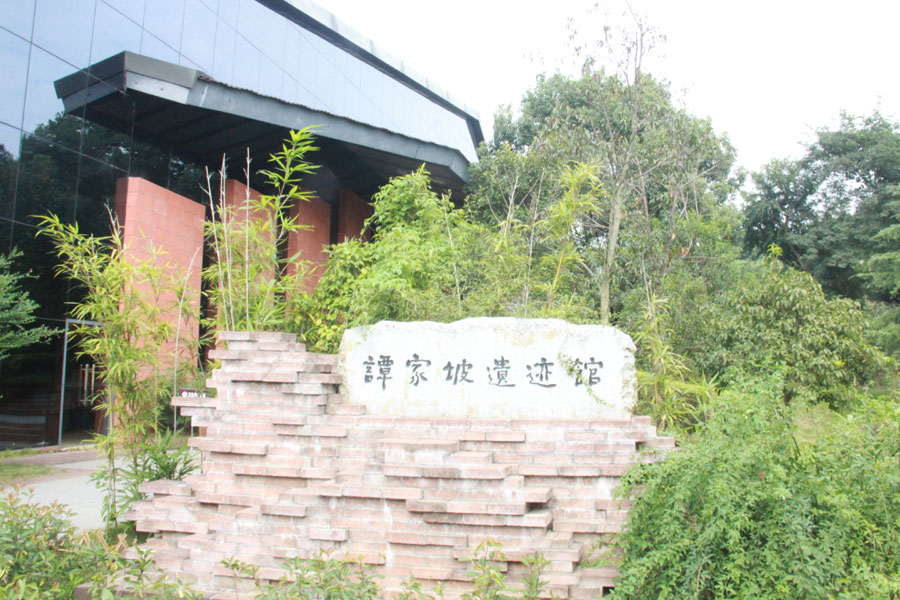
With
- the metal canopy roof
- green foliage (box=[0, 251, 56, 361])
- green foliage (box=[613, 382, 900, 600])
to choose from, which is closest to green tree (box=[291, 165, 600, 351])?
green foliage (box=[613, 382, 900, 600])

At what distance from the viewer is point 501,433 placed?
3795mm

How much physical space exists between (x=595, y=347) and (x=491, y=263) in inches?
66.7

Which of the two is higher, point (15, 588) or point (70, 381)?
point (70, 381)

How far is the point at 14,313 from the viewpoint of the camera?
795 centimetres

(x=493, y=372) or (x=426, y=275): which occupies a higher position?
(x=426, y=275)

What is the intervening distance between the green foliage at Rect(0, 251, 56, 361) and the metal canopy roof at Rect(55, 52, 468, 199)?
267cm

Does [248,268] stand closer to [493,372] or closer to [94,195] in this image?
[493,372]

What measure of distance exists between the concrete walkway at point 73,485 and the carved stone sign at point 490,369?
2.08 meters

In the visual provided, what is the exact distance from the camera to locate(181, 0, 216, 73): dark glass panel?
1196 centimetres

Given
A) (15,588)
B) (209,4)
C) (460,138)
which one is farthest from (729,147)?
(15,588)

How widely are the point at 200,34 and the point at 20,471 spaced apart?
857 centimetres

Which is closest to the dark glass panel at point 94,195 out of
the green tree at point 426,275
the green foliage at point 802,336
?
the green tree at point 426,275

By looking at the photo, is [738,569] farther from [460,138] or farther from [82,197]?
[460,138]

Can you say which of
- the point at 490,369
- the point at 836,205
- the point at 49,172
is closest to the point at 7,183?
the point at 49,172
